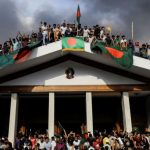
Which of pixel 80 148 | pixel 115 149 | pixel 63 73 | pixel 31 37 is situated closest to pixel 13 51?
pixel 31 37

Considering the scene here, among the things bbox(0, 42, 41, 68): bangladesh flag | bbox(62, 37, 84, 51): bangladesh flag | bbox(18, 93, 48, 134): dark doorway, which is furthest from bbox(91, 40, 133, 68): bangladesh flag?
bbox(18, 93, 48, 134): dark doorway

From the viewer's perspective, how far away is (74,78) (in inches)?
607

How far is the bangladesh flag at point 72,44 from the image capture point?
46.9 feet

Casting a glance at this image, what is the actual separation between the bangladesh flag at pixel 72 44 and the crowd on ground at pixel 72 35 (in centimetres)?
64

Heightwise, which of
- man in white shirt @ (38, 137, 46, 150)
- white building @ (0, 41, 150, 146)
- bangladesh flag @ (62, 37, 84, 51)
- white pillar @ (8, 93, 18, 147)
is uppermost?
bangladesh flag @ (62, 37, 84, 51)

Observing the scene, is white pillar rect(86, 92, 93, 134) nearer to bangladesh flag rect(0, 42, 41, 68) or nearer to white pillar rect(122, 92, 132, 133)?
white pillar rect(122, 92, 132, 133)

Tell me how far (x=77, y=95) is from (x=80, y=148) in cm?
513

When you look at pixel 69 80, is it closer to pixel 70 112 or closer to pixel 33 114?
pixel 70 112

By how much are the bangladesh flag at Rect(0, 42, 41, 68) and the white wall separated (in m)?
1.71

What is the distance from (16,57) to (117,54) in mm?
4904

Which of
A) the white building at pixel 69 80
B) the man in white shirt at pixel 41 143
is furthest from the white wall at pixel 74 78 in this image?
the man in white shirt at pixel 41 143

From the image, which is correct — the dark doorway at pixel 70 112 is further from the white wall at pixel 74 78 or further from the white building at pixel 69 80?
the white wall at pixel 74 78

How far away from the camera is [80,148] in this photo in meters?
11.8

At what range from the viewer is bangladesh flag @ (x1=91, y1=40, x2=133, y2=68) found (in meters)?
14.0
